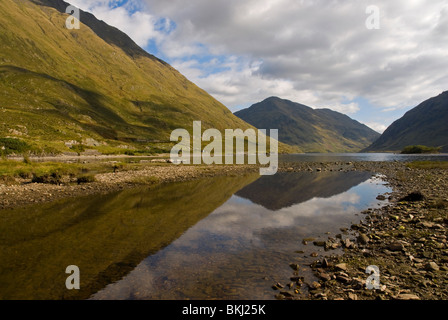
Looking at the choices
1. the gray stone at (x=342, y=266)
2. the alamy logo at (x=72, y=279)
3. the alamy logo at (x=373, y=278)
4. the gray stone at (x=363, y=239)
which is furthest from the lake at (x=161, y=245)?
the alamy logo at (x=373, y=278)

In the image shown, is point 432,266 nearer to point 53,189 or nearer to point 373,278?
point 373,278

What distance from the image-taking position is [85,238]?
16969 millimetres

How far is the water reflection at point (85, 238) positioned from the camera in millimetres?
11359

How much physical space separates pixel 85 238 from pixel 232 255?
10469 millimetres

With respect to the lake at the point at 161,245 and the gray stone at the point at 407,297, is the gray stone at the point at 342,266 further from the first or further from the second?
the gray stone at the point at 407,297

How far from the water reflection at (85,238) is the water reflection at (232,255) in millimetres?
1176

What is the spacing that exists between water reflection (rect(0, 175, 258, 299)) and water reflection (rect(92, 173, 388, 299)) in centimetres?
118

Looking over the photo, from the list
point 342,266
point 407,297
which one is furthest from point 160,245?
point 407,297

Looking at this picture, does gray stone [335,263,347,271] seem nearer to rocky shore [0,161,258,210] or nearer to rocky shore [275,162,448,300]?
rocky shore [275,162,448,300]

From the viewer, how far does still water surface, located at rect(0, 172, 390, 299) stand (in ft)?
36.0
